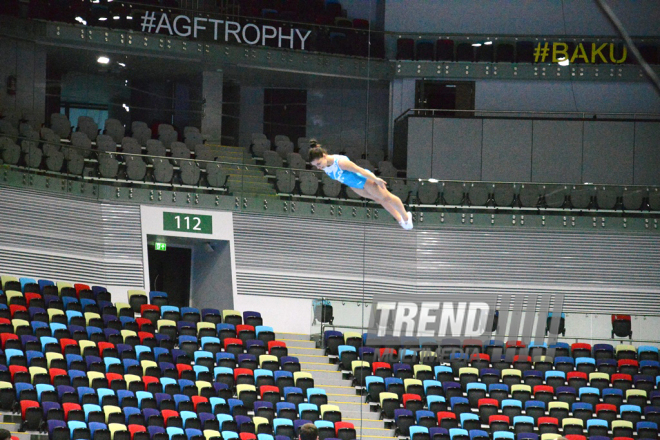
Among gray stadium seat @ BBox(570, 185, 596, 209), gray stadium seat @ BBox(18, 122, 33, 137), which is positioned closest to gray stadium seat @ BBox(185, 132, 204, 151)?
gray stadium seat @ BBox(18, 122, 33, 137)

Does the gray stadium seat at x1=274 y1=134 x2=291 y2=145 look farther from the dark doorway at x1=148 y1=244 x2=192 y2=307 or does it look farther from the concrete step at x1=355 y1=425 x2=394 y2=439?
the concrete step at x1=355 y1=425 x2=394 y2=439

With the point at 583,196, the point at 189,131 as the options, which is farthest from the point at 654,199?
the point at 189,131

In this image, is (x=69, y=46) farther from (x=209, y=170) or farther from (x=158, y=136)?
(x=209, y=170)

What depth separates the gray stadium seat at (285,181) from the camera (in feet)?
70.8

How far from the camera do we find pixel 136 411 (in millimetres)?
14000

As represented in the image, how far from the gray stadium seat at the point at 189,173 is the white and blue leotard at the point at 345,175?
11.8m

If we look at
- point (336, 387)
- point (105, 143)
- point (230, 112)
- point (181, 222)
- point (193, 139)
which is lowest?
point (336, 387)

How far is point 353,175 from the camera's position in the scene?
961 centimetres

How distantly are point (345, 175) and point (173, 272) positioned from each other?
1456 cm

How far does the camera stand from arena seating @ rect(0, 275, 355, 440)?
13.8 m

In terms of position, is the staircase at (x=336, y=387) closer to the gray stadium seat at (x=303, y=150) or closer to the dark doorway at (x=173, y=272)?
the dark doorway at (x=173, y=272)

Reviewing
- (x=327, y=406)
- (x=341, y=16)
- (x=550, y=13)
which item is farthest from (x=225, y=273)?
(x=550, y=13)
